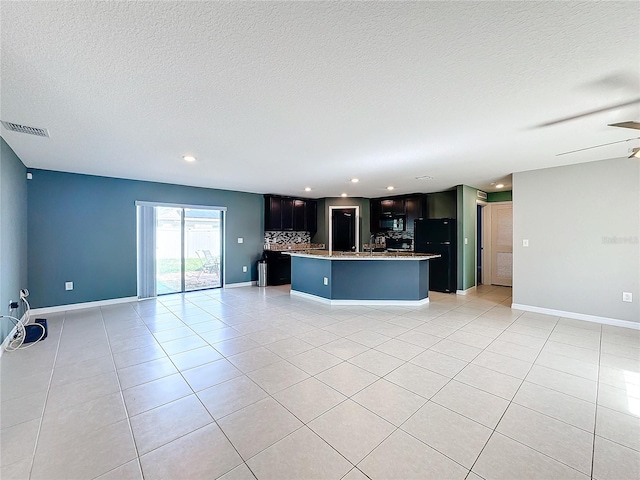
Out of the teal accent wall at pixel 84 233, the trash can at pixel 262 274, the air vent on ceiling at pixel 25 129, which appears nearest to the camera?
the air vent on ceiling at pixel 25 129

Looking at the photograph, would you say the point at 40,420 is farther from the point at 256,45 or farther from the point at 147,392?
the point at 256,45

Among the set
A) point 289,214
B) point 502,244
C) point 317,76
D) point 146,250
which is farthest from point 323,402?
point 502,244

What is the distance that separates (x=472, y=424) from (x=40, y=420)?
307 centimetres

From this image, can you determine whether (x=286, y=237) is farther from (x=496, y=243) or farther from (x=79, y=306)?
(x=496, y=243)

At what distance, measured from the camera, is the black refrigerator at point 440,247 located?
629 centimetres

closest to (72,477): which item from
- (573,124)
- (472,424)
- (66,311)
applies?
(472,424)

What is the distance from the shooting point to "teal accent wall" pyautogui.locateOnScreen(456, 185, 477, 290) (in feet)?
20.1

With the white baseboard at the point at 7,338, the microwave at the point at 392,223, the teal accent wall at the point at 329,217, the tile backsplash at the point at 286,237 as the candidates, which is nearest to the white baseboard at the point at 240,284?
the tile backsplash at the point at 286,237

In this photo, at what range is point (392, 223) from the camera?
7980 millimetres

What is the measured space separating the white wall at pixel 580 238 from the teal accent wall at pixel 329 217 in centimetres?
400

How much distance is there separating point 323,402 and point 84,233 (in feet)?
17.4

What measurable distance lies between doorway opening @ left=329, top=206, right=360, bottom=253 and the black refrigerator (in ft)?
6.02

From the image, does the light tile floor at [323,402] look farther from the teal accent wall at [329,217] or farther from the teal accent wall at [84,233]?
the teal accent wall at [329,217]

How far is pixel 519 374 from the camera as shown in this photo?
2584mm
